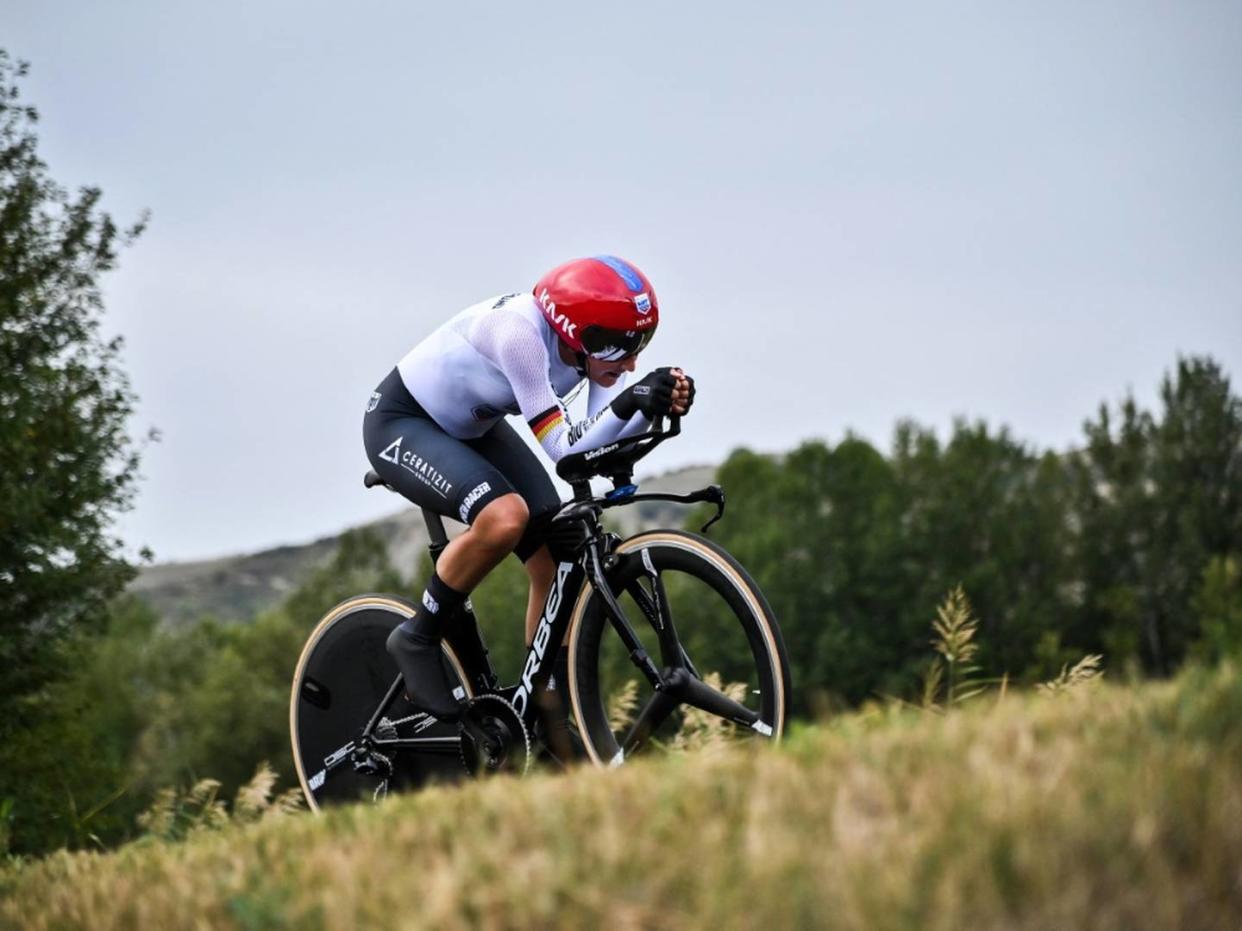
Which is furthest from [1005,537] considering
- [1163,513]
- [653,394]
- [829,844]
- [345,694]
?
[829,844]

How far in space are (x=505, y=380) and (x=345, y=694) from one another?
194 cm

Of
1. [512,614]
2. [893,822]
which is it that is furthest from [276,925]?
[512,614]

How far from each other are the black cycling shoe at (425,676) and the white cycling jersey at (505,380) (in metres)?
0.96

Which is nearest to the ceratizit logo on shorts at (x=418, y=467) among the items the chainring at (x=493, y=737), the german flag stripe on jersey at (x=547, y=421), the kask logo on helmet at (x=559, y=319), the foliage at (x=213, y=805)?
the german flag stripe on jersey at (x=547, y=421)

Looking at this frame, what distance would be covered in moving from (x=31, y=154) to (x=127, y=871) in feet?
107

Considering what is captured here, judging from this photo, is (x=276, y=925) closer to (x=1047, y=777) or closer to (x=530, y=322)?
(x=1047, y=777)

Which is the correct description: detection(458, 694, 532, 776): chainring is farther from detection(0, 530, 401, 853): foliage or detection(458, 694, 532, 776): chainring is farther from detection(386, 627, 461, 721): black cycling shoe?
detection(0, 530, 401, 853): foliage

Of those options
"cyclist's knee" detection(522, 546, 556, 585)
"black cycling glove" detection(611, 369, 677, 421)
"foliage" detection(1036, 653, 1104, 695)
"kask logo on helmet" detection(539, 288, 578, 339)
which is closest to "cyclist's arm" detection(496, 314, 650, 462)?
"kask logo on helmet" detection(539, 288, 578, 339)

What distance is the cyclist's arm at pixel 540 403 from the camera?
238 inches

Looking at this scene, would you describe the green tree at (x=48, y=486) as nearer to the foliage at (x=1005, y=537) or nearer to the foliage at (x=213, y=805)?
the foliage at (x=213, y=805)

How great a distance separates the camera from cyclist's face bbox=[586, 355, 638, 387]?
6.50 metres

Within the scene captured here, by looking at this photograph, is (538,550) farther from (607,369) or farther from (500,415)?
(607,369)

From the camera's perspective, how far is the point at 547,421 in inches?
242

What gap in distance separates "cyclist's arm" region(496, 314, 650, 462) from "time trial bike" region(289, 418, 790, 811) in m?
0.06
